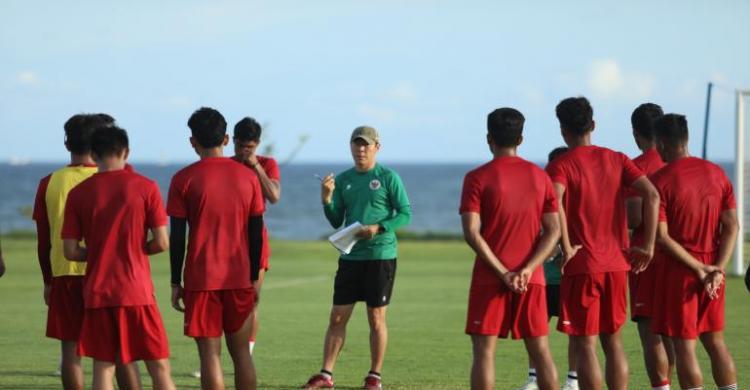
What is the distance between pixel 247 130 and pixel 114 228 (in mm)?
2737

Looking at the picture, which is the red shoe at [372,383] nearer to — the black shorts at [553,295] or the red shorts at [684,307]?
the black shorts at [553,295]

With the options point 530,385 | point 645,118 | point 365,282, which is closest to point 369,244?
point 365,282

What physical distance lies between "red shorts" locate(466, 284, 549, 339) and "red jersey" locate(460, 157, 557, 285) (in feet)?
0.24

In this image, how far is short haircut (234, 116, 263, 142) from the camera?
421 inches

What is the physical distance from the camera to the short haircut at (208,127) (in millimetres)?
8914

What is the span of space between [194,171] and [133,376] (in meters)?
1.36

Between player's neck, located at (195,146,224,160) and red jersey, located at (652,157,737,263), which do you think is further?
red jersey, located at (652,157,737,263)

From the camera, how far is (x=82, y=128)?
894cm

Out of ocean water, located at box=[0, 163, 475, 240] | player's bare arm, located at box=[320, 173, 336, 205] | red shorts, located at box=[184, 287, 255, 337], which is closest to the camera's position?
red shorts, located at box=[184, 287, 255, 337]

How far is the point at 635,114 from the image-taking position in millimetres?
9938

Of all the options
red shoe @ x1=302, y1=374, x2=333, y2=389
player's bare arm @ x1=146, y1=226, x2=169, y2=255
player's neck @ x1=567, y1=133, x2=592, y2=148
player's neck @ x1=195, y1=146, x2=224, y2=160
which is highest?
player's neck @ x1=567, y1=133, x2=592, y2=148

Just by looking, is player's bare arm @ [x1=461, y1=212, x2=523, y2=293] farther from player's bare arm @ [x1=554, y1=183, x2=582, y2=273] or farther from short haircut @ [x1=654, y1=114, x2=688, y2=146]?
short haircut @ [x1=654, y1=114, x2=688, y2=146]

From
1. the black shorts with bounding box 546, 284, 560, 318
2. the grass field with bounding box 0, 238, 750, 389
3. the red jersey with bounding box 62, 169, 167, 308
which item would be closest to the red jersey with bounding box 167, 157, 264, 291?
the red jersey with bounding box 62, 169, 167, 308

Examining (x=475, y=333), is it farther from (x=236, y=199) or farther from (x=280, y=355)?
(x=280, y=355)
